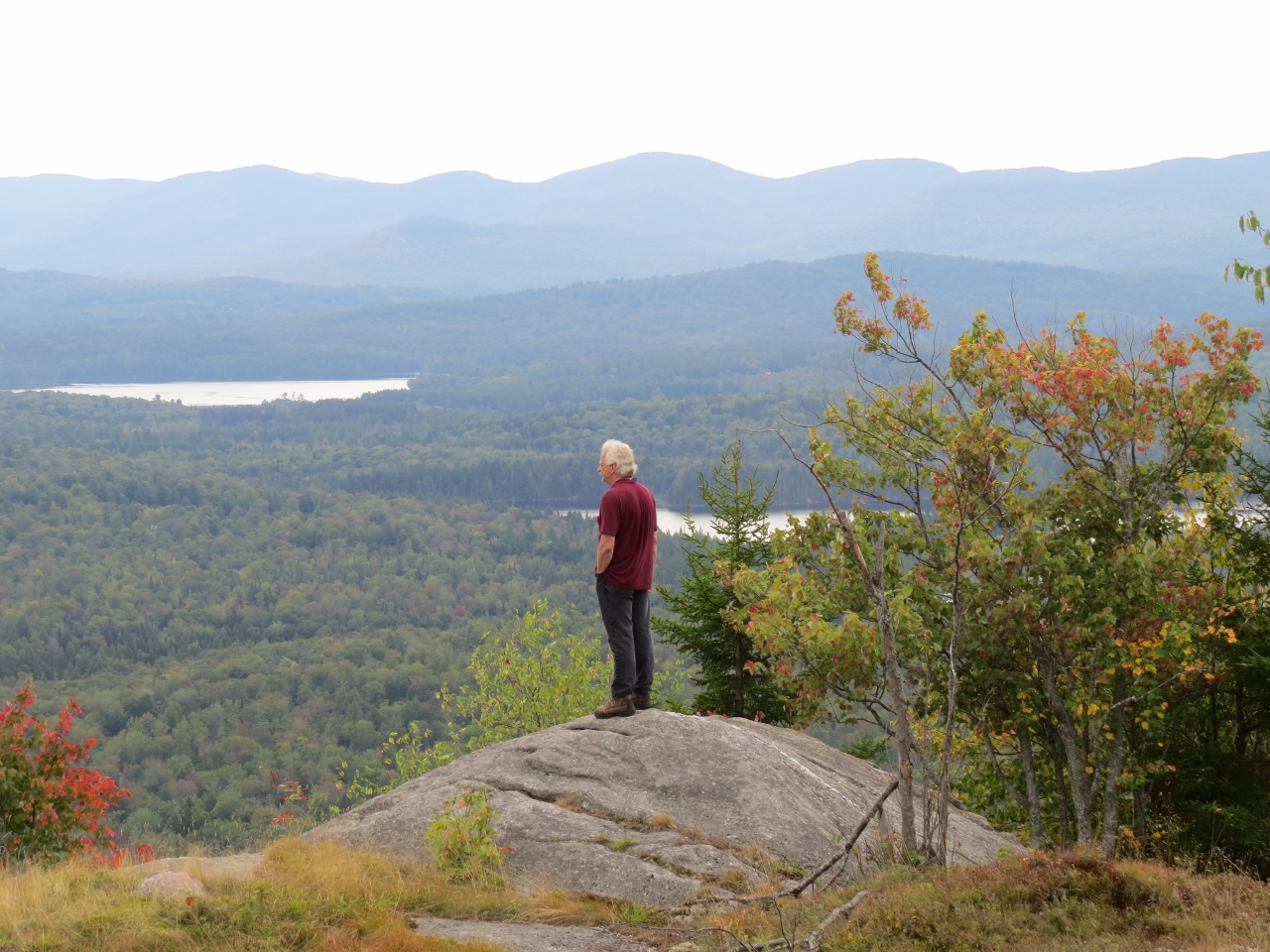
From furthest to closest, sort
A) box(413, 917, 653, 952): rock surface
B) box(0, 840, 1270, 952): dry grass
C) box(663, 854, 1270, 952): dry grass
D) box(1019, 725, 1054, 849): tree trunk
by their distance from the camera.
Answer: box(1019, 725, 1054, 849): tree trunk → box(413, 917, 653, 952): rock surface → box(0, 840, 1270, 952): dry grass → box(663, 854, 1270, 952): dry grass

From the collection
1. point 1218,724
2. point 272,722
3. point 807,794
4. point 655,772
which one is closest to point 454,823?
point 655,772

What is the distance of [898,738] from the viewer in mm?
7242

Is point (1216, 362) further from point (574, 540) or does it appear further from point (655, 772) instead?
point (574, 540)

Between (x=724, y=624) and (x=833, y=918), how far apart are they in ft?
38.7

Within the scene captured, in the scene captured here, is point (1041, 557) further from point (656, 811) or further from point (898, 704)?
point (898, 704)

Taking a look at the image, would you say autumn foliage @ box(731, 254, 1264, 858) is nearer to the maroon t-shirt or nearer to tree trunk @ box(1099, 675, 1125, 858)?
tree trunk @ box(1099, 675, 1125, 858)

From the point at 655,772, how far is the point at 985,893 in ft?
12.4

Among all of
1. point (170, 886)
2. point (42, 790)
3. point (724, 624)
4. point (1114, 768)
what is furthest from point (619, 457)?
point (724, 624)

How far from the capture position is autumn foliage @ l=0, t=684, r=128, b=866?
1004 cm

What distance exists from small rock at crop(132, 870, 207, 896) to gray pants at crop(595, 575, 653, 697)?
3774mm

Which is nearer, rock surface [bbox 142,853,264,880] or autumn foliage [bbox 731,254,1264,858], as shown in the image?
rock surface [bbox 142,853,264,880]

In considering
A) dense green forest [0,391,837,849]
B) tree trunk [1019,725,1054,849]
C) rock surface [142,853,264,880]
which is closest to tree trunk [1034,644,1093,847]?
tree trunk [1019,725,1054,849]

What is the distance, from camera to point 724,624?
18.4m

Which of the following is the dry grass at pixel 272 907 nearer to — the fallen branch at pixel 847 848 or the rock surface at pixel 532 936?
the rock surface at pixel 532 936
